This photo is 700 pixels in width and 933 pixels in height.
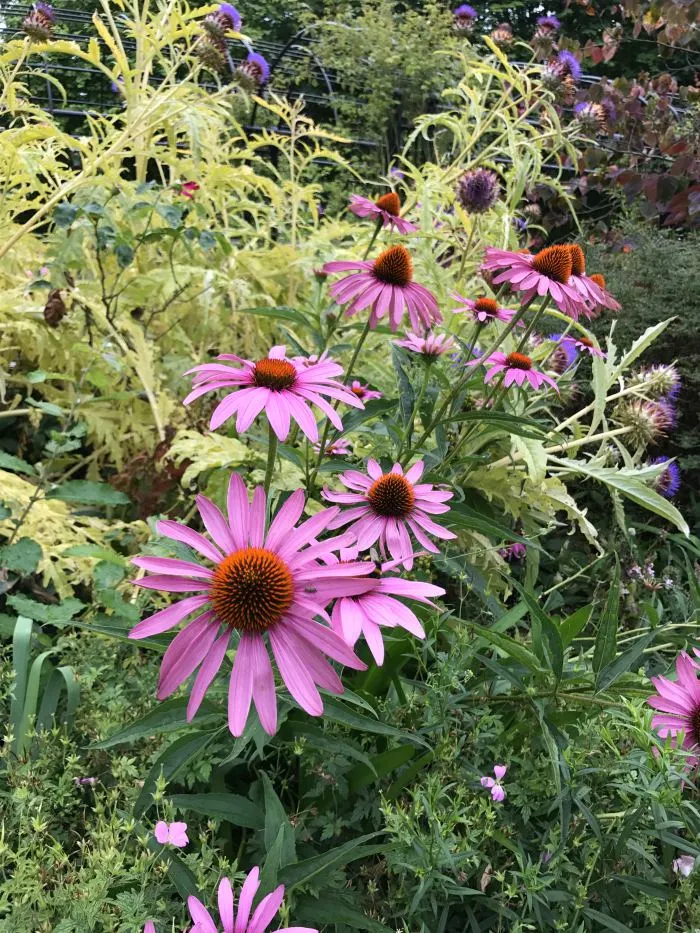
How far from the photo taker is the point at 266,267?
79.4 inches

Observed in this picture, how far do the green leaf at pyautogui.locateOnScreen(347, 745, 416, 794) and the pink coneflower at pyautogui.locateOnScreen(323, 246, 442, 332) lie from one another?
25.0 inches

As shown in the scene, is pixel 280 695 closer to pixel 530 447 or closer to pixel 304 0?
pixel 530 447

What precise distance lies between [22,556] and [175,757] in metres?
0.60

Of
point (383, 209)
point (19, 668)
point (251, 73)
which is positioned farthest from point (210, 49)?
point (19, 668)

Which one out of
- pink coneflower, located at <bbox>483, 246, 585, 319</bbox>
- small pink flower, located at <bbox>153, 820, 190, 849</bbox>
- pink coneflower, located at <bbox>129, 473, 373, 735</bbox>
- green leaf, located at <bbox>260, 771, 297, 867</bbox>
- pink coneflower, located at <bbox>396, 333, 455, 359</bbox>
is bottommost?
green leaf, located at <bbox>260, 771, 297, 867</bbox>

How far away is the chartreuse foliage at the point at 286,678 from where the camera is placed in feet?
2.63

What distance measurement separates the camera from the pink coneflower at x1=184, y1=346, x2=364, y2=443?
0.81 m

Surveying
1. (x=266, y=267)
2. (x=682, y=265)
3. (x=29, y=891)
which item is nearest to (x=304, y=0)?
(x=682, y=265)

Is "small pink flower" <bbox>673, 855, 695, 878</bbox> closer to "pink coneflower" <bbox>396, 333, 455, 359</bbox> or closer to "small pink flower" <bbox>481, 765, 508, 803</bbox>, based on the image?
"small pink flower" <bbox>481, 765, 508, 803</bbox>

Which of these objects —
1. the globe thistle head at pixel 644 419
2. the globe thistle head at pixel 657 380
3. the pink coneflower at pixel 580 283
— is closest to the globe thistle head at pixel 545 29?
the globe thistle head at pixel 657 380

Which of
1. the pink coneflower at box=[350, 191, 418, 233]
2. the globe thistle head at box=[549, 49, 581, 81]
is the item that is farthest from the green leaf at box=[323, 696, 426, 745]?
the globe thistle head at box=[549, 49, 581, 81]

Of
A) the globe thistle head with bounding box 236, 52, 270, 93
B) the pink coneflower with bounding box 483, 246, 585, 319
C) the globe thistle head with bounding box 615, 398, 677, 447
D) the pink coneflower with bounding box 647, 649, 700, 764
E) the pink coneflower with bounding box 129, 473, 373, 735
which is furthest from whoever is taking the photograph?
the globe thistle head with bounding box 236, 52, 270, 93

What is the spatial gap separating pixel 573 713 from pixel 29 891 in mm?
683

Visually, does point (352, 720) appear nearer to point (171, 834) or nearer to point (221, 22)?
point (171, 834)
